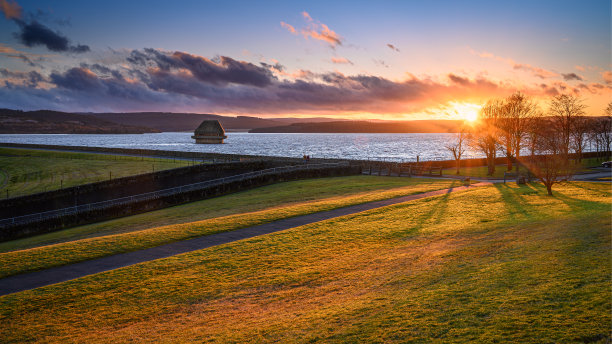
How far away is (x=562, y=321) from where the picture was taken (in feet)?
23.1

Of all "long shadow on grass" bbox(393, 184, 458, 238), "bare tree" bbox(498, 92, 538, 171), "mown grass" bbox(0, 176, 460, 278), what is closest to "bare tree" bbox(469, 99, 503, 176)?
"bare tree" bbox(498, 92, 538, 171)

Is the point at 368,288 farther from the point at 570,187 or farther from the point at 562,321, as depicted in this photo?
the point at 570,187

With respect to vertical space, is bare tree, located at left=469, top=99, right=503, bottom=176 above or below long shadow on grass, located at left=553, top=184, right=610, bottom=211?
above

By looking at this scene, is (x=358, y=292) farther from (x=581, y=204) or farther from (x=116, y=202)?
(x=116, y=202)

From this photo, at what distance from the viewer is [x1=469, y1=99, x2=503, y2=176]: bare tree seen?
1868 inches

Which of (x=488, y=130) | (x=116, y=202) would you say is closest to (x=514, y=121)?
(x=488, y=130)

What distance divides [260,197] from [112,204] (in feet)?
34.6

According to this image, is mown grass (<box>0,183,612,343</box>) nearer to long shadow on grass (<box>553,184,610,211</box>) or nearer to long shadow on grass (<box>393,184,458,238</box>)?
long shadow on grass (<box>393,184,458,238</box>)

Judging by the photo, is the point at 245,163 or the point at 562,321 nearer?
the point at 562,321

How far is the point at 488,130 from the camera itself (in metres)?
50.9

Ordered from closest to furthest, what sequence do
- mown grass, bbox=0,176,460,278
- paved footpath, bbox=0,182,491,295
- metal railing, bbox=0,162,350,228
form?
1. paved footpath, bbox=0,182,491,295
2. mown grass, bbox=0,176,460,278
3. metal railing, bbox=0,162,350,228

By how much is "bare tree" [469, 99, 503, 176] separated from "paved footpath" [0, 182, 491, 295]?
108 feet

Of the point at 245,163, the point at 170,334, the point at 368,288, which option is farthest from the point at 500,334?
the point at 245,163

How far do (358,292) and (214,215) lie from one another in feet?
49.5
